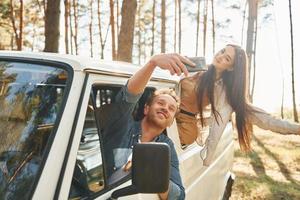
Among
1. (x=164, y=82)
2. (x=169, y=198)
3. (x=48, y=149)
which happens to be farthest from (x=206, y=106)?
(x=48, y=149)

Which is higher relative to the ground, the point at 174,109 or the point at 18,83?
the point at 18,83

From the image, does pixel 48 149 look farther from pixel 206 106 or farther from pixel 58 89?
pixel 206 106

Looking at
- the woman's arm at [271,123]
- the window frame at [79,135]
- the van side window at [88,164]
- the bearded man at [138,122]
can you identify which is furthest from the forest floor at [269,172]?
the van side window at [88,164]

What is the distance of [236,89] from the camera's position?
3508mm

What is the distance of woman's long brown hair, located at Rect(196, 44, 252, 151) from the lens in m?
3.52

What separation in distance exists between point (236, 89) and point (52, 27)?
8.16 metres

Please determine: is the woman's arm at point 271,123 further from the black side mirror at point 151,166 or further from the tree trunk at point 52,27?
the tree trunk at point 52,27

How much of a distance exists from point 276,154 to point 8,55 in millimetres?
11922

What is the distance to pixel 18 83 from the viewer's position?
212 centimetres

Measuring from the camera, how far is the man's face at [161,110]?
8.73ft

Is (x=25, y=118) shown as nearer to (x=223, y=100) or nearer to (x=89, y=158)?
(x=89, y=158)

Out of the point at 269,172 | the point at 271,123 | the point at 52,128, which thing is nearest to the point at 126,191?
the point at 52,128

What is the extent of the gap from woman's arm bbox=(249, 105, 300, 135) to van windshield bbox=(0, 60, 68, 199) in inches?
72.9

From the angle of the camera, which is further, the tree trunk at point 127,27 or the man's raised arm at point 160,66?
the tree trunk at point 127,27
